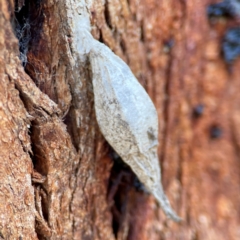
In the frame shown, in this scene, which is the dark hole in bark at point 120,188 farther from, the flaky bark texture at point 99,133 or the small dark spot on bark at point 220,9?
the small dark spot on bark at point 220,9

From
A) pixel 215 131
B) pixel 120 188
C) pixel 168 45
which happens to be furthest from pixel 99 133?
pixel 215 131

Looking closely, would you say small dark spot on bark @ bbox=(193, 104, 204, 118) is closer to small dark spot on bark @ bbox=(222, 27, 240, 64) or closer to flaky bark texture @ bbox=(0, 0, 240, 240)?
flaky bark texture @ bbox=(0, 0, 240, 240)

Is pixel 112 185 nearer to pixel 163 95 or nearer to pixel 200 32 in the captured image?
pixel 163 95

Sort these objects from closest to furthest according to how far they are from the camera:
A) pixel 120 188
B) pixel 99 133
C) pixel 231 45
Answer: pixel 99 133 < pixel 120 188 < pixel 231 45

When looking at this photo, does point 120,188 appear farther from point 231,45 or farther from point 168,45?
point 231,45

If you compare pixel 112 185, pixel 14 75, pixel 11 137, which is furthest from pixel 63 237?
pixel 14 75

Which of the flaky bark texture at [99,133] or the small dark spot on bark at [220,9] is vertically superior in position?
the small dark spot on bark at [220,9]

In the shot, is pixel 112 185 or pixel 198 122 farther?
pixel 198 122

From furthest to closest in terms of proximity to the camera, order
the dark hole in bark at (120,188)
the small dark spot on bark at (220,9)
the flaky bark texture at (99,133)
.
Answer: the small dark spot on bark at (220,9)
the dark hole in bark at (120,188)
the flaky bark texture at (99,133)

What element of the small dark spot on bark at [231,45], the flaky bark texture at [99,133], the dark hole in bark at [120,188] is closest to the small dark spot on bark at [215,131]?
the flaky bark texture at [99,133]
